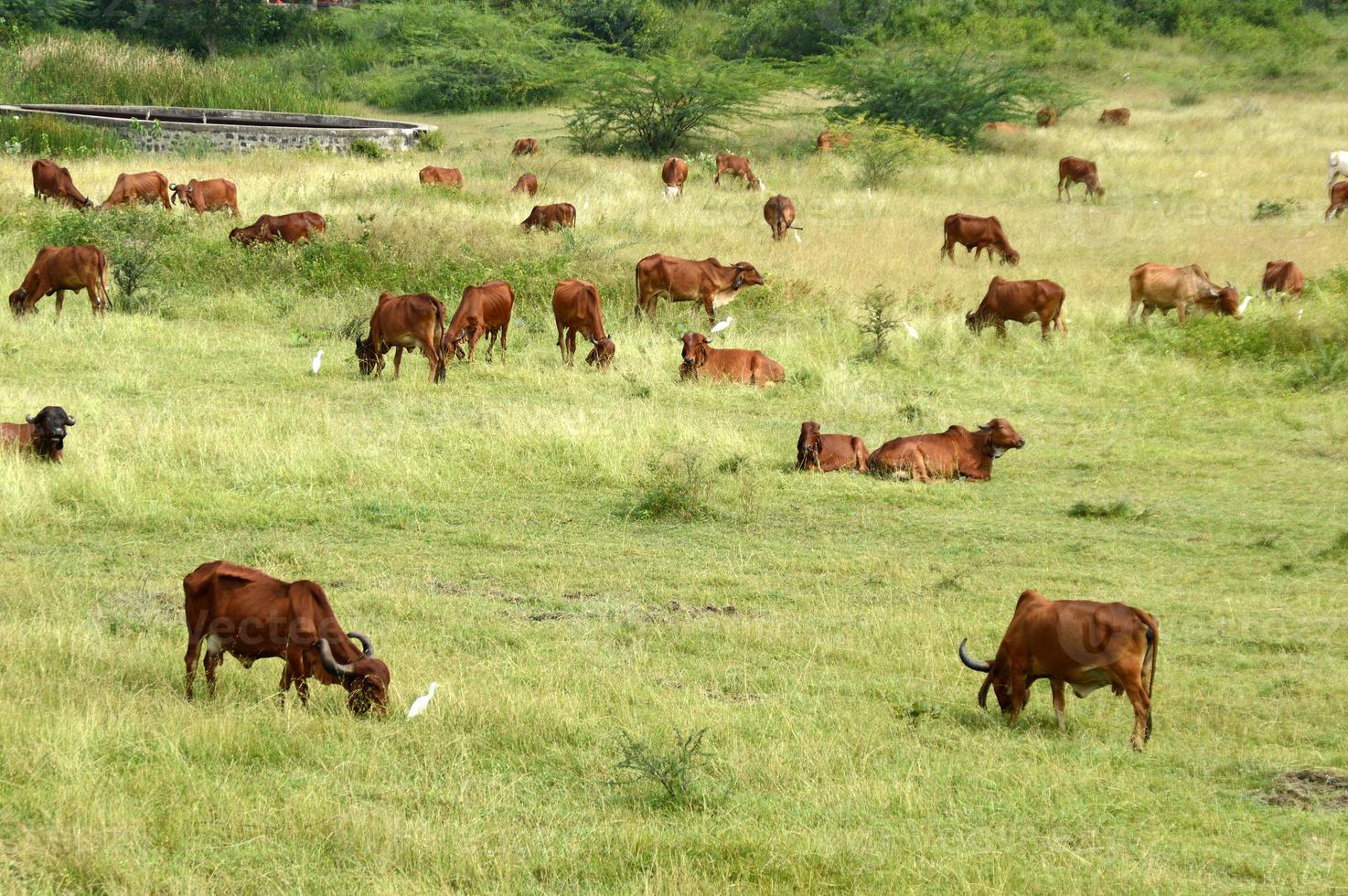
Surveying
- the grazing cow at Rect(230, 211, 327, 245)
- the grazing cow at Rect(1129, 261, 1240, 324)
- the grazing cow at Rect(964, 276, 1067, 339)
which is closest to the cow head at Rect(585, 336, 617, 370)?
the grazing cow at Rect(964, 276, 1067, 339)

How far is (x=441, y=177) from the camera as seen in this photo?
24.8 metres

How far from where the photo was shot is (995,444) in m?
12.0

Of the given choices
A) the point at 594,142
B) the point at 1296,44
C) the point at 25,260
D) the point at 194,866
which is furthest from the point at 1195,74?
the point at 194,866

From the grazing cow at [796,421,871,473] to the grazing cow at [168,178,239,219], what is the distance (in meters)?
12.3

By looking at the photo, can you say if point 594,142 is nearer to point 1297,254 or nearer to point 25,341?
point 1297,254

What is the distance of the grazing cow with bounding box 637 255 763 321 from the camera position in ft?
56.2

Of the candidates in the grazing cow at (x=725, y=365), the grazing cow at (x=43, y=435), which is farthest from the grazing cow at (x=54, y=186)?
the grazing cow at (x=43, y=435)

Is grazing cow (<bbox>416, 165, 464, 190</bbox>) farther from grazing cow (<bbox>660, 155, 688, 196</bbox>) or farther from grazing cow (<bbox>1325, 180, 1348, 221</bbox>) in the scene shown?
grazing cow (<bbox>1325, 180, 1348, 221</bbox>)

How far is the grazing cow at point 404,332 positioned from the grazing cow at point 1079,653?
8.51 m

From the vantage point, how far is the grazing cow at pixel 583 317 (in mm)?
15344

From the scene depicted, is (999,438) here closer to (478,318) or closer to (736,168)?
(478,318)

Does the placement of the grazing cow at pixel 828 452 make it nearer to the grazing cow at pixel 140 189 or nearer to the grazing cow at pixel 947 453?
the grazing cow at pixel 947 453

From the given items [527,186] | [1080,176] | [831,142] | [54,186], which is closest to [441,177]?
[527,186]

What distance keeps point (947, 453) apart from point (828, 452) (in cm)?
92
